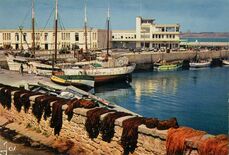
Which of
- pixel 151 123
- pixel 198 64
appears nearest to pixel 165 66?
pixel 198 64

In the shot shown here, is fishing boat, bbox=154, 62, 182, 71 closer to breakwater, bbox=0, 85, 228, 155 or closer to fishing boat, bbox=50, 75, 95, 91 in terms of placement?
fishing boat, bbox=50, 75, 95, 91

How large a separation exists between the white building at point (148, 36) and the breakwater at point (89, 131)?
107 m

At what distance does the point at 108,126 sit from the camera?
14969 millimetres

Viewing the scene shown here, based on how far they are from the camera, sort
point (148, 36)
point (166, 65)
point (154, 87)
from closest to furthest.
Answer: point (154, 87) < point (166, 65) < point (148, 36)

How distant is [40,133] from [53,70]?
41375 millimetres

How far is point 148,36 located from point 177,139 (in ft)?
388

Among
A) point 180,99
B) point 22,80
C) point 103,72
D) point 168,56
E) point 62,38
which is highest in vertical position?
point 62,38

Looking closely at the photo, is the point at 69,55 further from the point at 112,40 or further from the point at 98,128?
the point at 98,128

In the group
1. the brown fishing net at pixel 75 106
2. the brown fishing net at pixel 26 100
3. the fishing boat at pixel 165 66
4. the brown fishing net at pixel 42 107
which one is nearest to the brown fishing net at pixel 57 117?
the brown fishing net at pixel 42 107

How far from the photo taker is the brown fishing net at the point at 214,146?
36.0ft

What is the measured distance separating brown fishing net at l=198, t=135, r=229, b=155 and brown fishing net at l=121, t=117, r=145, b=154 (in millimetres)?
2963

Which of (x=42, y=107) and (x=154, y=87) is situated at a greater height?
(x=42, y=107)

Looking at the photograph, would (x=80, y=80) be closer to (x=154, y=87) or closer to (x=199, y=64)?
(x=154, y=87)

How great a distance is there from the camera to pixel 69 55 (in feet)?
274
